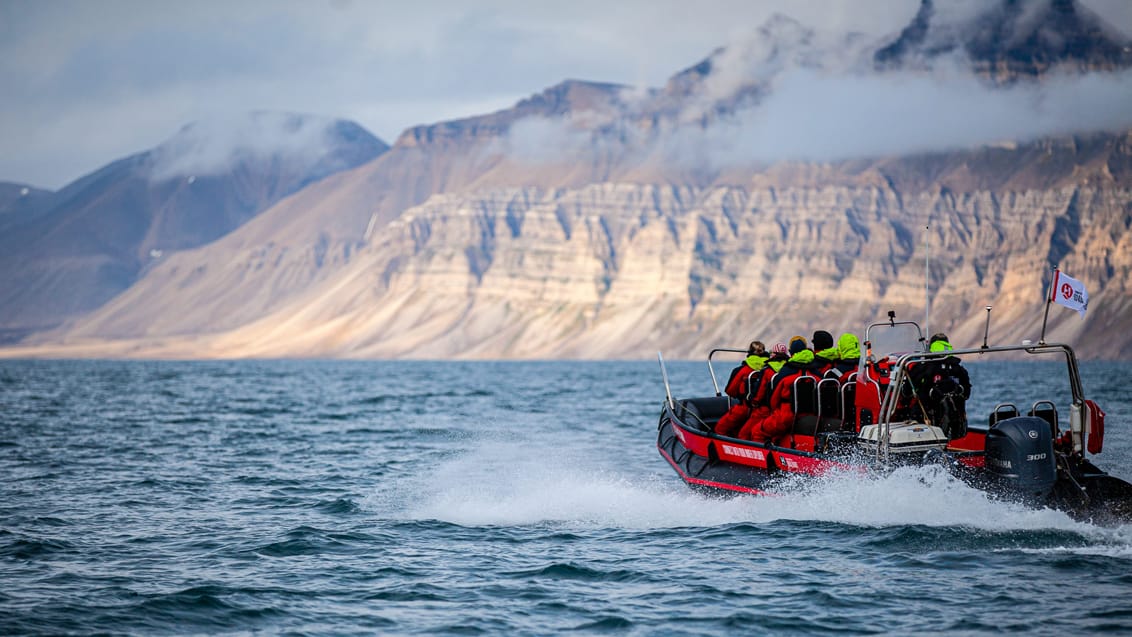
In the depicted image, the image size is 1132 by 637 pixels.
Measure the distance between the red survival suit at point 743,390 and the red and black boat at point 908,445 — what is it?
0.28 meters

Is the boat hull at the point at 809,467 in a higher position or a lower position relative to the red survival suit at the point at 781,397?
lower

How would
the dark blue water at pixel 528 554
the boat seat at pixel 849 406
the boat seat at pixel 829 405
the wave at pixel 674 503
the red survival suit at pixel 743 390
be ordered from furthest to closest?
the red survival suit at pixel 743 390
the boat seat at pixel 829 405
the boat seat at pixel 849 406
the wave at pixel 674 503
the dark blue water at pixel 528 554

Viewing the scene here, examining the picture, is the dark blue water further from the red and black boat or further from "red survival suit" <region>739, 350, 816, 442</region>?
"red survival suit" <region>739, 350, 816, 442</region>

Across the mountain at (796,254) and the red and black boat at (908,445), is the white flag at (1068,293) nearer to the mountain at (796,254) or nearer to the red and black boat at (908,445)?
the red and black boat at (908,445)

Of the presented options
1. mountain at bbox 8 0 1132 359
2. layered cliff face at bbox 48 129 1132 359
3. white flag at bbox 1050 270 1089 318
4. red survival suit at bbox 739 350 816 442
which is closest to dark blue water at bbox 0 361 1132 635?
red survival suit at bbox 739 350 816 442

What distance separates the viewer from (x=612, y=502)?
16.5m

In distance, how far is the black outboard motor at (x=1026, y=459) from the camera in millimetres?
12742

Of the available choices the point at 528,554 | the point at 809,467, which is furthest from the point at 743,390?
the point at 528,554

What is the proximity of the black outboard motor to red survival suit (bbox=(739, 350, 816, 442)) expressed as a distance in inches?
122

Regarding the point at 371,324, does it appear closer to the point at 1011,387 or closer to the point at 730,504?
the point at 1011,387

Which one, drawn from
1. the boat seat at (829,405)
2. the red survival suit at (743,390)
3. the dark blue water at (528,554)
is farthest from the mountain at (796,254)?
the boat seat at (829,405)

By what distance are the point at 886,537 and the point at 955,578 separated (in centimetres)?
194

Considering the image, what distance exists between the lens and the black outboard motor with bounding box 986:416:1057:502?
12.7 metres

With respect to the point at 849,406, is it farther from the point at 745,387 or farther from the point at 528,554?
the point at 528,554
